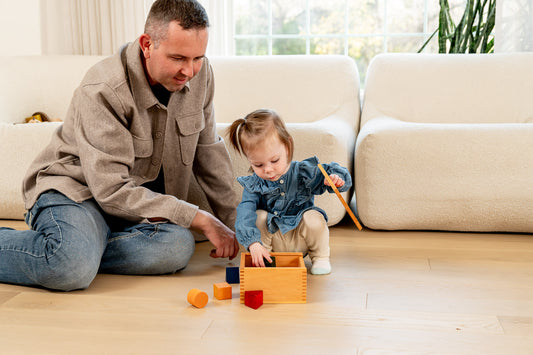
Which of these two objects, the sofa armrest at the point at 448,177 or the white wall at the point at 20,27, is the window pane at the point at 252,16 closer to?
the white wall at the point at 20,27

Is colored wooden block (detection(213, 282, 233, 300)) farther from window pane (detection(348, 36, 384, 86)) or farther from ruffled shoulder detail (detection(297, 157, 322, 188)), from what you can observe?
window pane (detection(348, 36, 384, 86))

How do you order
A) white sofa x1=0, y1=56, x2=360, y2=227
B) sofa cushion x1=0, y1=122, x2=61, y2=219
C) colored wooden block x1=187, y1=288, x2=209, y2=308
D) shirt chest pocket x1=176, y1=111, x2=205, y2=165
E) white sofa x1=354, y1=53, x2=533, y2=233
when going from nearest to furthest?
Result: colored wooden block x1=187, y1=288, x2=209, y2=308, shirt chest pocket x1=176, y1=111, x2=205, y2=165, white sofa x1=354, y1=53, x2=533, y2=233, sofa cushion x1=0, y1=122, x2=61, y2=219, white sofa x1=0, y1=56, x2=360, y2=227

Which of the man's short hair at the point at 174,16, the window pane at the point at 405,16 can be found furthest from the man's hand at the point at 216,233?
the window pane at the point at 405,16

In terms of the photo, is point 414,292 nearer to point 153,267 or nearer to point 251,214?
point 251,214

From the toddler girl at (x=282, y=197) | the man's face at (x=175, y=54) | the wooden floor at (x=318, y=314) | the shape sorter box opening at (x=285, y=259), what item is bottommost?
the wooden floor at (x=318, y=314)

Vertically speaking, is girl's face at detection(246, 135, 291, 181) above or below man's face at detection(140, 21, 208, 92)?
below

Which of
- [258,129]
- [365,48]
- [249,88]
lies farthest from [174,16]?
[365,48]

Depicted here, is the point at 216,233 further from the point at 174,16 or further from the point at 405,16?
the point at 405,16

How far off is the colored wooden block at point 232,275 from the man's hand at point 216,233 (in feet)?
0.32

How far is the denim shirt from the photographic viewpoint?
5.35 ft

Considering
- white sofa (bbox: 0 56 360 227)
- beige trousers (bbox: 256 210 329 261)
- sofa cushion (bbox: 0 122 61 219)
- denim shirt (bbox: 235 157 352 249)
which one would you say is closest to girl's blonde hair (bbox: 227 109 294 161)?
denim shirt (bbox: 235 157 352 249)

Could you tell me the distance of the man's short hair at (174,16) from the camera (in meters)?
1.48

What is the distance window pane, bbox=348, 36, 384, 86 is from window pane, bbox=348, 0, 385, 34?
0.05 metres

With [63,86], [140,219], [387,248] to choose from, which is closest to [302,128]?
[387,248]
